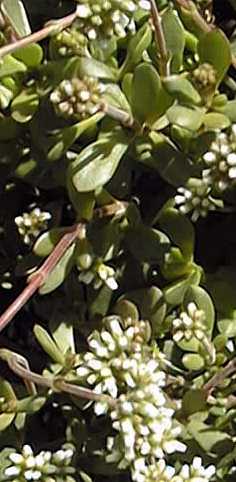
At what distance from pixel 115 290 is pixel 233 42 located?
34cm

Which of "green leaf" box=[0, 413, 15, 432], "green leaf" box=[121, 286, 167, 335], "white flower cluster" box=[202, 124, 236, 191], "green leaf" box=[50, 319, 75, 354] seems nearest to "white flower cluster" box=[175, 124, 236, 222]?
"white flower cluster" box=[202, 124, 236, 191]

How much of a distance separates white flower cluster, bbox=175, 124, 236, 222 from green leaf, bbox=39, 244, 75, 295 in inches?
A: 5.6

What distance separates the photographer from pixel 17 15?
1.38 meters

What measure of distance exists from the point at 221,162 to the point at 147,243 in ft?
0.51

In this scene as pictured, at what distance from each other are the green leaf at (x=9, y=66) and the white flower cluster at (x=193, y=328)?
34 cm

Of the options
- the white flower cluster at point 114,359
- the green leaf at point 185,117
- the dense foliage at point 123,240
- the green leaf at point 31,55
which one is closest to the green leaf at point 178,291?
the dense foliage at point 123,240

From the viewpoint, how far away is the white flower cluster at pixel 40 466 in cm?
136

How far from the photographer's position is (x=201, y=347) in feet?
4.55

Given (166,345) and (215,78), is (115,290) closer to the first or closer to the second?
(166,345)

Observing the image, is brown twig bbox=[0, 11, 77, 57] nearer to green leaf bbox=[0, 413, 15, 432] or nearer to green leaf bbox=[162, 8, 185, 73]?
green leaf bbox=[162, 8, 185, 73]

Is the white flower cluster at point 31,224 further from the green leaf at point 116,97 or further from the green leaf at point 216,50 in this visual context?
the green leaf at point 216,50

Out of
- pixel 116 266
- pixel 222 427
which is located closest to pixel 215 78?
pixel 116 266

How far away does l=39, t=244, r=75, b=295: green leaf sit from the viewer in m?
1.38

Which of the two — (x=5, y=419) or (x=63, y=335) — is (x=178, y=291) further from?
(x=5, y=419)
